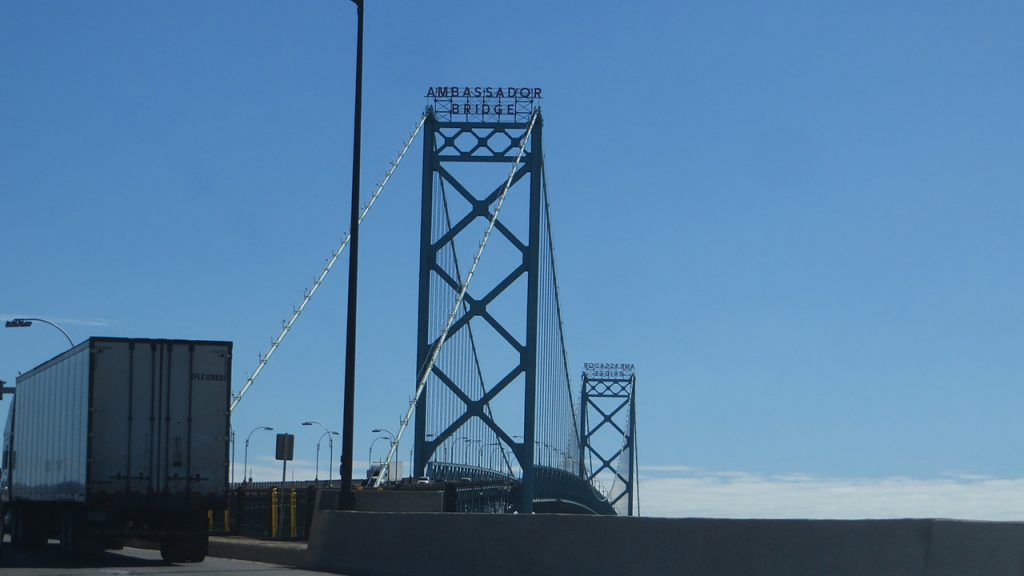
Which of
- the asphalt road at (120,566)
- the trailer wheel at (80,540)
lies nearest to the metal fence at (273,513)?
the asphalt road at (120,566)

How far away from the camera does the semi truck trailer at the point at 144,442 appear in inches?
840

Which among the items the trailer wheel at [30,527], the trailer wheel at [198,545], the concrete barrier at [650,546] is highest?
the concrete barrier at [650,546]

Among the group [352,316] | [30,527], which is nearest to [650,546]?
[352,316]

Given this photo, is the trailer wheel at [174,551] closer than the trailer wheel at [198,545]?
No

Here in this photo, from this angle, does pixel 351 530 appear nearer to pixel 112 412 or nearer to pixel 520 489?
pixel 112 412

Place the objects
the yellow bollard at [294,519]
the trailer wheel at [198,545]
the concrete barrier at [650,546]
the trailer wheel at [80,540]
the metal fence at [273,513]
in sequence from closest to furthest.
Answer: the concrete barrier at [650,546], the trailer wheel at [80,540], the trailer wheel at [198,545], the metal fence at [273,513], the yellow bollard at [294,519]

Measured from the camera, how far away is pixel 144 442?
851 inches

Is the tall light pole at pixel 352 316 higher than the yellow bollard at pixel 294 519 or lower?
higher

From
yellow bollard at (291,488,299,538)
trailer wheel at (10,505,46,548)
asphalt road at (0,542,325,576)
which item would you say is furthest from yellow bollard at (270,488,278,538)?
trailer wheel at (10,505,46,548)

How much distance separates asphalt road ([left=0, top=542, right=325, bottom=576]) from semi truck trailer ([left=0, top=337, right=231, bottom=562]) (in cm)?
44

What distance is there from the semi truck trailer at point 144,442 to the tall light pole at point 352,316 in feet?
6.12

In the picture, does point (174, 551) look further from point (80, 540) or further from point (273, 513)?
point (273, 513)

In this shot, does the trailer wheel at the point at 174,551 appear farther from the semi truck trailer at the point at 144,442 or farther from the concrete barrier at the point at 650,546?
the concrete barrier at the point at 650,546

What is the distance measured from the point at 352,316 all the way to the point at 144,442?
3.45 m
